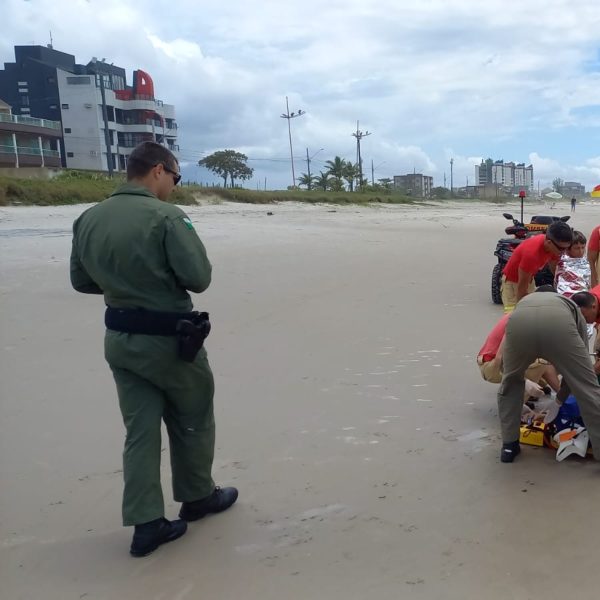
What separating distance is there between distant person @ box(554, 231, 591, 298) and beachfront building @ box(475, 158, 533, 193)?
335 ft

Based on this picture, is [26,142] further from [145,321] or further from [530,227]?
[145,321]

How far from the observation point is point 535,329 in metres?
3.42

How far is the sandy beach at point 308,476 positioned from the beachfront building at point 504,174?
10276 cm

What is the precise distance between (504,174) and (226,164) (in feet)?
313

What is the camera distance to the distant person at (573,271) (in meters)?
5.42

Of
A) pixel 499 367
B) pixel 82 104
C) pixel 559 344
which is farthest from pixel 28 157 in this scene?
pixel 559 344

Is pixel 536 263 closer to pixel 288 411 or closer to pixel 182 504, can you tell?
pixel 288 411

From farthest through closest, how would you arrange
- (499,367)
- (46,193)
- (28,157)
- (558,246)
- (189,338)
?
(28,157)
(46,193)
(558,246)
(499,367)
(189,338)

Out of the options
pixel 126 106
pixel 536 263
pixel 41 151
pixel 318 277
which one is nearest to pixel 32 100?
pixel 126 106

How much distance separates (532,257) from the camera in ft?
17.5

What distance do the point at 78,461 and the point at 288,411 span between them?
146cm

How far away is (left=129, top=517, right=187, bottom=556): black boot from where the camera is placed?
2.87 m

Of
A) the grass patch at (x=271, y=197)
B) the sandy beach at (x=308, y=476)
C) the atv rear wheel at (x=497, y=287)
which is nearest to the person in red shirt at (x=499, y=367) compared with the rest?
the sandy beach at (x=308, y=476)

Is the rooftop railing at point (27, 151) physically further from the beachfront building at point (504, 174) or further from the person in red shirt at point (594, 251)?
the beachfront building at point (504, 174)
